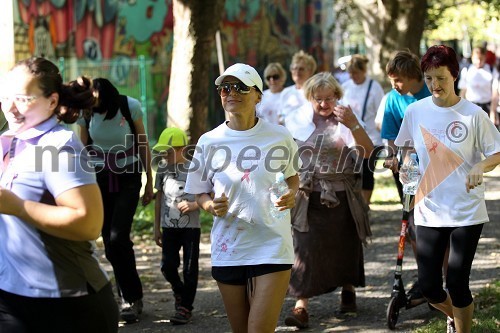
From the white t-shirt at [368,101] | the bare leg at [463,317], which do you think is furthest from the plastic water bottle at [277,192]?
the white t-shirt at [368,101]

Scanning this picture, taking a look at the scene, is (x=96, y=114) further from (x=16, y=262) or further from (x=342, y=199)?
(x=16, y=262)

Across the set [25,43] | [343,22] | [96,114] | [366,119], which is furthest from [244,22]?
[96,114]

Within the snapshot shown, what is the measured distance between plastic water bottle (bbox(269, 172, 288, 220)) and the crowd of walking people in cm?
1

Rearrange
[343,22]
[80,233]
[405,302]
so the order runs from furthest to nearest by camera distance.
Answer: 1. [343,22]
2. [405,302]
3. [80,233]

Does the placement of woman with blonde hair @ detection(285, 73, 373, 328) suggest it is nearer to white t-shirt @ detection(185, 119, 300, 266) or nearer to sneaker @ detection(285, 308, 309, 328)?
sneaker @ detection(285, 308, 309, 328)

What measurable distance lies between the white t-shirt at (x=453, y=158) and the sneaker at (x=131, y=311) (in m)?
2.83

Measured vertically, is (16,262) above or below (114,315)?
above

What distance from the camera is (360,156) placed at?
791 centimetres

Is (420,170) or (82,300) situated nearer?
(82,300)

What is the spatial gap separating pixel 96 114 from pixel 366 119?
4727 mm

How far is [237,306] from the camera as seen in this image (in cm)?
585

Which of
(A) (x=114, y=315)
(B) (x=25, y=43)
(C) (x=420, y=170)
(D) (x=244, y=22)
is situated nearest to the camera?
(A) (x=114, y=315)

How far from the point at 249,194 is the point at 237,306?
678mm

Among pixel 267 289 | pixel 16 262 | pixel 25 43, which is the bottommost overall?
pixel 267 289
